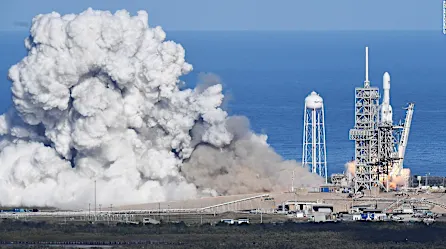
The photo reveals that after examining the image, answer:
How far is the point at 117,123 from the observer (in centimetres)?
8106

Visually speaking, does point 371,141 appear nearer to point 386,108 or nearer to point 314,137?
point 386,108

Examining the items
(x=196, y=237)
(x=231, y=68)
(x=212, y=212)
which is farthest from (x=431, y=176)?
(x=231, y=68)

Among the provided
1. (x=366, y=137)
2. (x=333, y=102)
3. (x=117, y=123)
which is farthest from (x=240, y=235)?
(x=333, y=102)

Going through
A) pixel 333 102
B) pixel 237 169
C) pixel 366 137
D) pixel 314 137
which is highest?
pixel 333 102

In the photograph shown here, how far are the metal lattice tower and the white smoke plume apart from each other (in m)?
4.36

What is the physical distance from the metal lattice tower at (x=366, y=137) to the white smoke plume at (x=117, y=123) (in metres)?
4.36

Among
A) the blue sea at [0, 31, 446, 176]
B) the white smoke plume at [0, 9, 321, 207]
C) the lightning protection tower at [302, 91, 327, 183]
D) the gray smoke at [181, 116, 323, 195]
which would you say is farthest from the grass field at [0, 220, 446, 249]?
the blue sea at [0, 31, 446, 176]

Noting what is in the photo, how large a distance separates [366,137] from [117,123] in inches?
473

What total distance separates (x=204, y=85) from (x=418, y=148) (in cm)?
2689

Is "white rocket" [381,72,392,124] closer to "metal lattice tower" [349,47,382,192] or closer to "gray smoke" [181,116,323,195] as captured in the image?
"metal lattice tower" [349,47,382,192]

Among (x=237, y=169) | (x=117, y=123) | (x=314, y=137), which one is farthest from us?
(x=314, y=137)

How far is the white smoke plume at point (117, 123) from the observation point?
→ 80625mm

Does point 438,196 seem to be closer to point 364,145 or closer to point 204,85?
point 364,145

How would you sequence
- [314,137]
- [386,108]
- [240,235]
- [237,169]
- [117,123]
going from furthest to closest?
1. [314,137]
2. [237,169]
3. [386,108]
4. [117,123]
5. [240,235]
